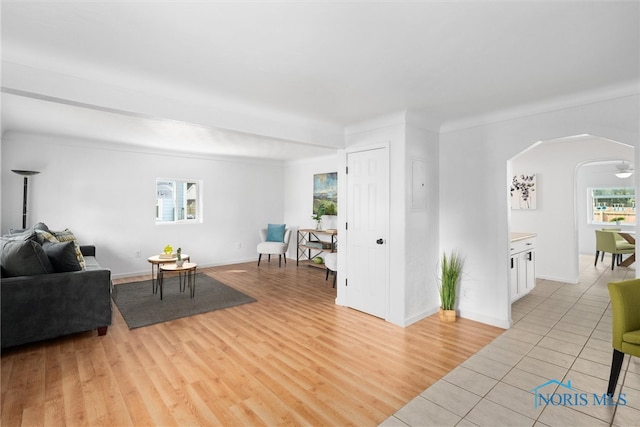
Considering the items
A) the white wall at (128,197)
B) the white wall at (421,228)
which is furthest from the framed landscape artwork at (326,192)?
the white wall at (421,228)

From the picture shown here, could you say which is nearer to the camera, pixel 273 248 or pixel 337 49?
pixel 337 49

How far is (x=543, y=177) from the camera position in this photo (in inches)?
221

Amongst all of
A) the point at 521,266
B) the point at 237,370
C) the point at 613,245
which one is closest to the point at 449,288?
the point at 521,266

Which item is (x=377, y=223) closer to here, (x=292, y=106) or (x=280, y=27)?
(x=292, y=106)

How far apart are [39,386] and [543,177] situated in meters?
7.21

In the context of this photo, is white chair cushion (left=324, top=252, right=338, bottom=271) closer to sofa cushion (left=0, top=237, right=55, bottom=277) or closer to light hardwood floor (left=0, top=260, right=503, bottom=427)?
light hardwood floor (left=0, top=260, right=503, bottom=427)

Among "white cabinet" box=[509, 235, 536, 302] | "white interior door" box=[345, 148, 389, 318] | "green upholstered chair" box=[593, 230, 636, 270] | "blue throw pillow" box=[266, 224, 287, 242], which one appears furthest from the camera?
"blue throw pillow" box=[266, 224, 287, 242]

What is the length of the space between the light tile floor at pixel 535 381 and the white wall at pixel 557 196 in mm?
1709

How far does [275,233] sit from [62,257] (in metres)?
4.38

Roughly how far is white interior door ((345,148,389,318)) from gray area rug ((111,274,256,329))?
1.56 m

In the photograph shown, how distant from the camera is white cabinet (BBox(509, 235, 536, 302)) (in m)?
4.02

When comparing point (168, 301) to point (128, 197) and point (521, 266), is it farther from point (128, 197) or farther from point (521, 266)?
point (521, 266)

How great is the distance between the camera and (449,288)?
3705 mm

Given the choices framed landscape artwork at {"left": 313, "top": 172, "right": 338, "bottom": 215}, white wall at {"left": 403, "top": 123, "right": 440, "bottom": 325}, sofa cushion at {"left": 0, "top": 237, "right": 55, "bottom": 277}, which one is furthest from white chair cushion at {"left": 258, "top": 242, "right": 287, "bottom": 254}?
sofa cushion at {"left": 0, "top": 237, "right": 55, "bottom": 277}
